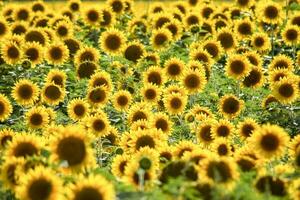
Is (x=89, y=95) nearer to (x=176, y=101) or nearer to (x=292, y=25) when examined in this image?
(x=176, y=101)

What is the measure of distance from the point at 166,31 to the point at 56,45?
166 centimetres

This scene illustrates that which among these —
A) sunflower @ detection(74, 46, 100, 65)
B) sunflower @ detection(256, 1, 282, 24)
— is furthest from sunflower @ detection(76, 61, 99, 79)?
sunflower @ detection(256, 1, 282, 24)

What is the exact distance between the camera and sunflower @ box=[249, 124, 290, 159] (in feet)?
17.9

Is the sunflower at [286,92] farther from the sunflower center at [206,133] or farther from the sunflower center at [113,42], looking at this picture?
the sunflower center at [113,42]

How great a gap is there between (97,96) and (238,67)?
1784 mm

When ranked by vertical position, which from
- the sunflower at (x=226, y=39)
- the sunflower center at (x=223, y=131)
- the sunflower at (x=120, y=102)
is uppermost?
the sunflower at (x=226, y=39)

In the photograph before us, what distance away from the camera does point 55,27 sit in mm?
11836

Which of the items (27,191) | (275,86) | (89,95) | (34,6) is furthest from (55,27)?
(27,191)

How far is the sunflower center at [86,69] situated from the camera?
31.8 feet

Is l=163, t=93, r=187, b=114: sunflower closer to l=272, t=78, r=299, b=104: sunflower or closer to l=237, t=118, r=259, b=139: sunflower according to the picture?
l=272, t=78, r=299, b=104: sunflower

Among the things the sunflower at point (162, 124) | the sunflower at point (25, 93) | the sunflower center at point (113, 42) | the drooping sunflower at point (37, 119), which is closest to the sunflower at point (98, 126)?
the sunflower at point (162, 124)

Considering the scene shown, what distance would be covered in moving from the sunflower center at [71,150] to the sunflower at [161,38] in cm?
626

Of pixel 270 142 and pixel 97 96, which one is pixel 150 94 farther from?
pixel 270 142

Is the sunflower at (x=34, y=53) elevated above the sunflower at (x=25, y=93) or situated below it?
above
